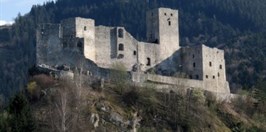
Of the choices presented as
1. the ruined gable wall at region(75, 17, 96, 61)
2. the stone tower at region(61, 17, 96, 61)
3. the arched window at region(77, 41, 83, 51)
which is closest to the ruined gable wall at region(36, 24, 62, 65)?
the stone tower at region(61, 17, 96, 61)

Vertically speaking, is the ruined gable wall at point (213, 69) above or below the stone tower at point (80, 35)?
below

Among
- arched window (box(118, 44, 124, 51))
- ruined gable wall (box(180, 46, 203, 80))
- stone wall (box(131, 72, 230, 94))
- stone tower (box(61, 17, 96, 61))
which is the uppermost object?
stone tower (box(61, 17, 96, 61))

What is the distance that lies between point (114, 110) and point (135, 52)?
10987 mm

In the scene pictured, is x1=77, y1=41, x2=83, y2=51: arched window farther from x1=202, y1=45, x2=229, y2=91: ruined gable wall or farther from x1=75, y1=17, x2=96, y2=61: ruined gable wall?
x1=202, y1=45, x2=229, y2=91: ruined gable wall

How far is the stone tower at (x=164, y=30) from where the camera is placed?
9894cm

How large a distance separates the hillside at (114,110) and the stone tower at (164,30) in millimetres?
7631

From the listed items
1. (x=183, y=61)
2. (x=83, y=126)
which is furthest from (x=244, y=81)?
(x=83, y=126)

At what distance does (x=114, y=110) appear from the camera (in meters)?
86.4

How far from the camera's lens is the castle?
298ft

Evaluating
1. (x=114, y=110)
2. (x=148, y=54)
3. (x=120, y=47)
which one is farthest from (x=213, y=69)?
(x=114, y=110)

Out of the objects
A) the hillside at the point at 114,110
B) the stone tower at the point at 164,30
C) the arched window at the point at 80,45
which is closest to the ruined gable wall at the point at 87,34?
the arched window at the point at 80,45

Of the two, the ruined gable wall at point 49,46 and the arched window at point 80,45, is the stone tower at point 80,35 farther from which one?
the ruined gable wall at point 49,46

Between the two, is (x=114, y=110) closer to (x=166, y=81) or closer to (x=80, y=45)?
(x=80, y=45)

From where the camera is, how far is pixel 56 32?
91500 millimetres
